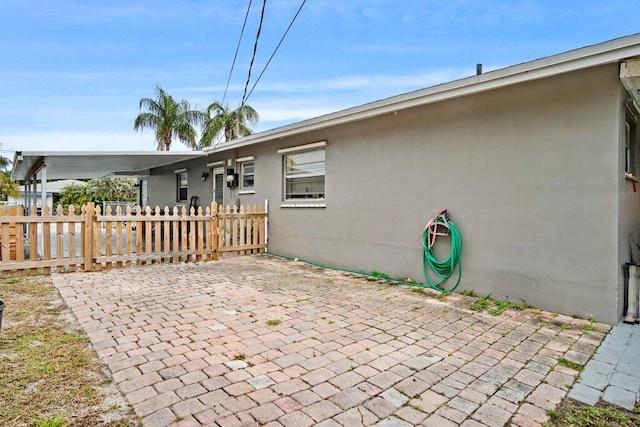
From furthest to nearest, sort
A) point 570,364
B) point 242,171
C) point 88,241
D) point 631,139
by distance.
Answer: point 242,171 → point 88,241 → point 631,139 → point 570,364

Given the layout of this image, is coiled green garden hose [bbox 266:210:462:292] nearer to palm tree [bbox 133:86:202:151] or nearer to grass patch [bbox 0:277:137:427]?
grass patch [bbox 0:277:137:427]

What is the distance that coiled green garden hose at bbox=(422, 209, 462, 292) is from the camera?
512cm

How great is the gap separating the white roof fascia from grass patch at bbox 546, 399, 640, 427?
3.10m

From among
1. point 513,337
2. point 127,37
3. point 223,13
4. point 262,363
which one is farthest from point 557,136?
point 127,37

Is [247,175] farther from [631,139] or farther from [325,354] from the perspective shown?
[631,139]

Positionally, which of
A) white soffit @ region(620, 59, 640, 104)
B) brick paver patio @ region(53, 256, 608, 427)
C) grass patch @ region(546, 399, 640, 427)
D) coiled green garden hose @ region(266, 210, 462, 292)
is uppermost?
white soffit @ region(620, 59, 640, 104)

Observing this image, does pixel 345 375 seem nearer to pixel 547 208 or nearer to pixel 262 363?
pixel 262 363

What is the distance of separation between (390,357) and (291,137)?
19.7 feet

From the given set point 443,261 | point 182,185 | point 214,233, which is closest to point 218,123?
point 182,185

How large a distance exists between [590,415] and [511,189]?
9.65 feet

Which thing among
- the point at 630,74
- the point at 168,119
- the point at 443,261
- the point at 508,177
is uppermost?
the point at 168,119

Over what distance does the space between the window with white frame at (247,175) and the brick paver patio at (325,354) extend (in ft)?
15.8

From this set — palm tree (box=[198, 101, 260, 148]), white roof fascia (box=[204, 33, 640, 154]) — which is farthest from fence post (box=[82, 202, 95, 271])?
palm tree (box=[198, 101, 260, 148])

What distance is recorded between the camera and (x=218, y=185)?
443 inches
